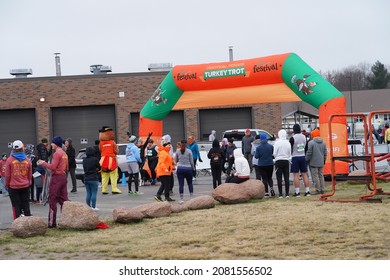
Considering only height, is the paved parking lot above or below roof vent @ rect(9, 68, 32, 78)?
below

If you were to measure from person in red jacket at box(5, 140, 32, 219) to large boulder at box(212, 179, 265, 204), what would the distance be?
428 cm

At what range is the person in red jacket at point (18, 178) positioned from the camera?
13141mm

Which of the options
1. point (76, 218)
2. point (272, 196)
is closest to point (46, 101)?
point (272, 196)

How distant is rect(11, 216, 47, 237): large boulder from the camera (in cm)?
1203

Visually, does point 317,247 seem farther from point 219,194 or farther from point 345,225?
point 219,194


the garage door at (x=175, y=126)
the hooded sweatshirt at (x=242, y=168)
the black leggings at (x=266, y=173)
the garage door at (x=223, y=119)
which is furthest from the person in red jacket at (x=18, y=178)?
the garage door at (x=223, y=119)

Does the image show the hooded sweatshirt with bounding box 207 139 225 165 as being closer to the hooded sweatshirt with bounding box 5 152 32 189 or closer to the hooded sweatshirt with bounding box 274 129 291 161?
the hooded sweatshirt with bounding box 274 129 291 161

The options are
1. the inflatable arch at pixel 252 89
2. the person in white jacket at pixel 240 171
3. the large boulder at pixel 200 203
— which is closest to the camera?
the large boulder at pixel 200 203

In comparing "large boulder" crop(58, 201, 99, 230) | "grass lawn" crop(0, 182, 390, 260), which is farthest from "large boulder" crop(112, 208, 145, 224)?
"large boulder" crop(58, 201, 99, 230)

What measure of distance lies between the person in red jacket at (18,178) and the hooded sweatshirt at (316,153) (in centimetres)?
683

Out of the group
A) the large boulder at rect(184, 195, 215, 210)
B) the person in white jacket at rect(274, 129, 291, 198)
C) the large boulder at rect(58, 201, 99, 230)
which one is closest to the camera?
the large boulder at rect(58, 201, 99, 230)

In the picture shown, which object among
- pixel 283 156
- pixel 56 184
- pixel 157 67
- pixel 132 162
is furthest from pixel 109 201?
pixel 157 67

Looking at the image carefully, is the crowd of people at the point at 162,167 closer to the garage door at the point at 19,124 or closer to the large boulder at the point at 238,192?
the large boulder at the point at 238,192

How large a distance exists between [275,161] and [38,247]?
Answer: 285 inches
